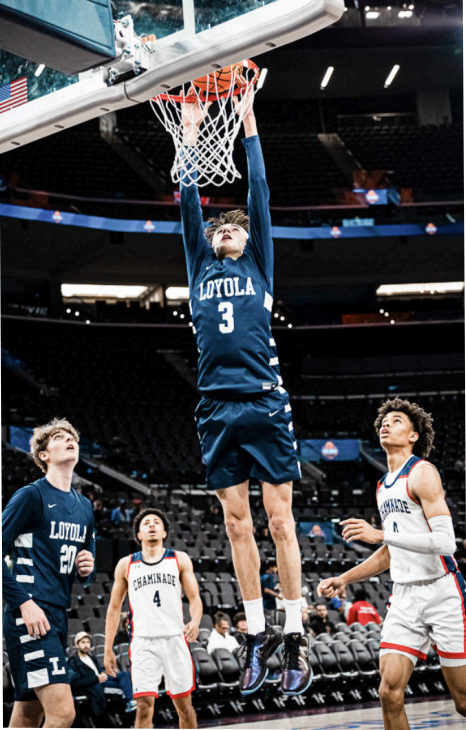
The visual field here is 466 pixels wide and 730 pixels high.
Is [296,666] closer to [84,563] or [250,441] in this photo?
[250,441]

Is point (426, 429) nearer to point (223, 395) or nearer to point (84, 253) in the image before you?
point (223, 395)

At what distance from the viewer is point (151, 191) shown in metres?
26.3

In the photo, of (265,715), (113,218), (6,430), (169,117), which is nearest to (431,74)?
(113,218)

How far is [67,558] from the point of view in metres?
5.77

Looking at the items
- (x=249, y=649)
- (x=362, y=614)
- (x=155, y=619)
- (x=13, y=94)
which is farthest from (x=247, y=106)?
(x=362, y=614)

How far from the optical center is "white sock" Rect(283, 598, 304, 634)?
17.8 ft

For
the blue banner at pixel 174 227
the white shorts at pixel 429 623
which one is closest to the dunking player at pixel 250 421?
the white shorts at pixel 429 623

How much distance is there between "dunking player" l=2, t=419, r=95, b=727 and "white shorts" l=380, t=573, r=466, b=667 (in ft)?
6.32

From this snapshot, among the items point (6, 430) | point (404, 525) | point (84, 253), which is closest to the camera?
point (404, 525)

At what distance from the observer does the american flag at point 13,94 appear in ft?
18.1

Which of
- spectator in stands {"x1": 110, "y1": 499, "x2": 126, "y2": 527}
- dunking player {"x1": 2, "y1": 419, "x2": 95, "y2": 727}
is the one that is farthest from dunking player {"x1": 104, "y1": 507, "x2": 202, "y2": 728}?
spectator in stands {"x1": 110, "y1": 499, "x2": 126, "y2": 527}

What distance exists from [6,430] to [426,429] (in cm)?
1577

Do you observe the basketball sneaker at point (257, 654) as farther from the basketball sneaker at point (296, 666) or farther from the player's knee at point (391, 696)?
the player's knee at point (391, 696)

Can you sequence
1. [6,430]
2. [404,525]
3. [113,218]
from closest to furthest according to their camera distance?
[404,525]
[6,430]
[113,218]
